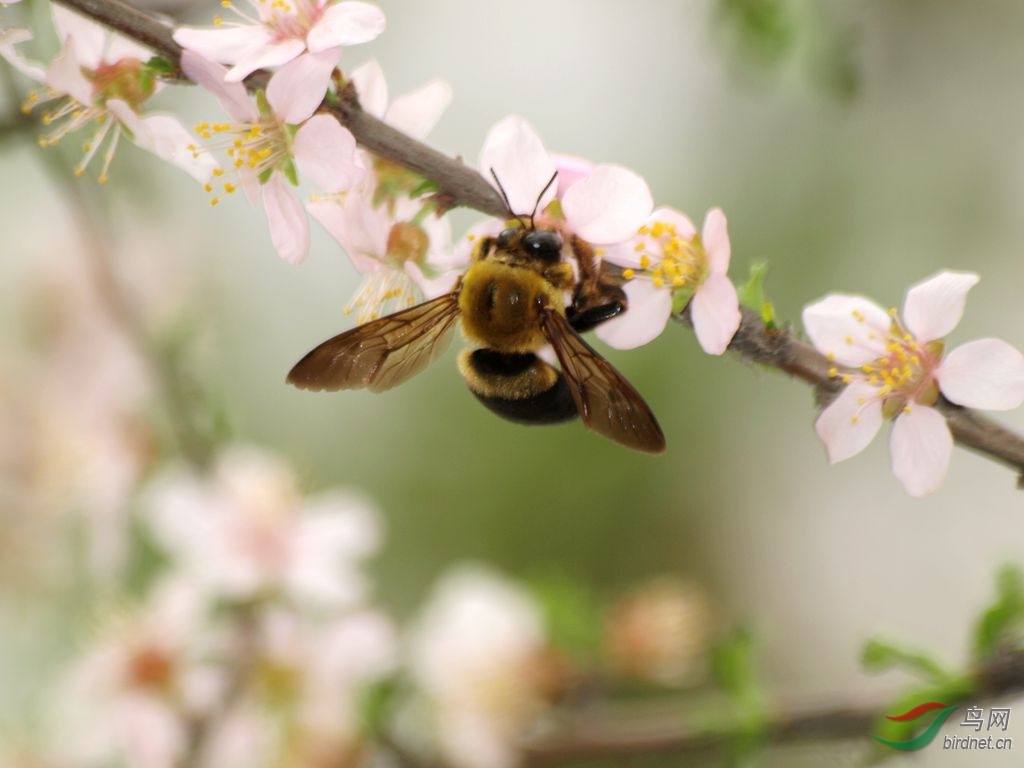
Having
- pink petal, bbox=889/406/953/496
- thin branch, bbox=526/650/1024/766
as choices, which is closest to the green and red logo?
thin branch, bbox=526/650/1024/766

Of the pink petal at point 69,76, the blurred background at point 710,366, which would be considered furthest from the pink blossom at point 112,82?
the blurred background at point 710,366

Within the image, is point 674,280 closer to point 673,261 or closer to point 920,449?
point 673,261

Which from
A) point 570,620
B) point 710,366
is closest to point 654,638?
point 570,620

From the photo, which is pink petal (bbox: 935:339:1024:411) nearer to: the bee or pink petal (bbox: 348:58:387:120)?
the bee

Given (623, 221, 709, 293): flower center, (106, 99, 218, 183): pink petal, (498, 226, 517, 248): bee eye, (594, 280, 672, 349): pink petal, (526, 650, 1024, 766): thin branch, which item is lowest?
(526, 650, 1024, 766): thin branch

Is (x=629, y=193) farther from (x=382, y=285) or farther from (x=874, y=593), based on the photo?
(x=874, y=593)

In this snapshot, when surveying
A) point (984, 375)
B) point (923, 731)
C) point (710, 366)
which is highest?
point (710, 366)
